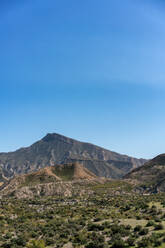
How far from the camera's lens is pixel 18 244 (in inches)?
1181

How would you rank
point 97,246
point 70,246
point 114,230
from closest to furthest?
point 97,246 < point 70,246 < point 114,230

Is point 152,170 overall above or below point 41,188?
above

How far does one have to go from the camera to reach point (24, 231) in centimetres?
3734

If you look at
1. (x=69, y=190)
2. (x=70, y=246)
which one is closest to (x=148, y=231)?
(x=70, y=246)

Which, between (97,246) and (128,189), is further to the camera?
(128,189)

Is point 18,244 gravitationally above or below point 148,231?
below

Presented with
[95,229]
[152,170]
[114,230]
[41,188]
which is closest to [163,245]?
[114,230]

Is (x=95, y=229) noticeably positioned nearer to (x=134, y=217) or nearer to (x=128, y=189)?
(x=134, y=217)

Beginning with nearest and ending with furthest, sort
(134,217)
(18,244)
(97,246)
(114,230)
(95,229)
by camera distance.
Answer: (97,246) → (18,244) → (114,230) → (95,229) → (134,217)

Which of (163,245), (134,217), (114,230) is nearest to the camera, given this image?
(163,245)

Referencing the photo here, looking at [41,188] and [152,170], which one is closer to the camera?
[41,188]

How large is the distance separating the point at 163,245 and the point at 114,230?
997 cm

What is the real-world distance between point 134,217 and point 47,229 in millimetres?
16818

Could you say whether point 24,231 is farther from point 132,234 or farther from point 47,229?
point 132,234
